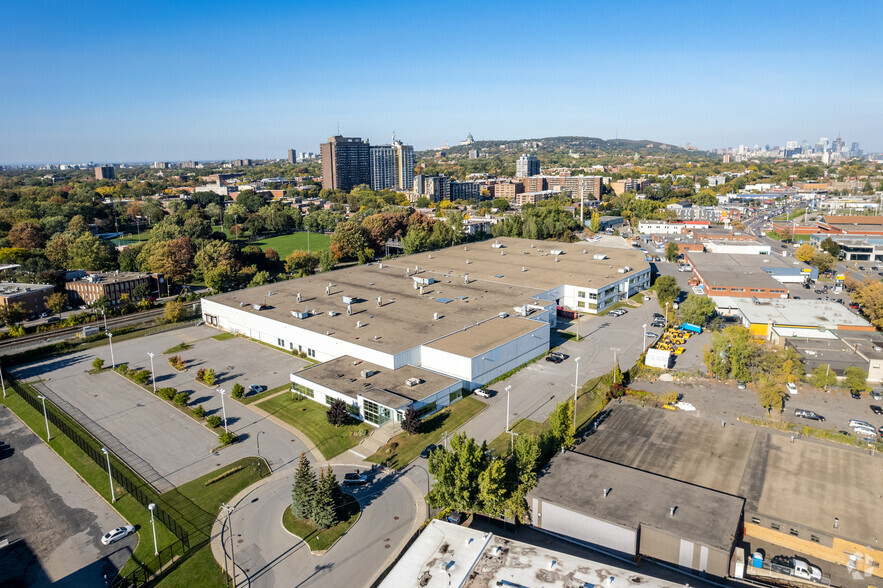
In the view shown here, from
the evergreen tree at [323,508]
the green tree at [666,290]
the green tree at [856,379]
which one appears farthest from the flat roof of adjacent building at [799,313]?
the evergreen tree at [323,508]

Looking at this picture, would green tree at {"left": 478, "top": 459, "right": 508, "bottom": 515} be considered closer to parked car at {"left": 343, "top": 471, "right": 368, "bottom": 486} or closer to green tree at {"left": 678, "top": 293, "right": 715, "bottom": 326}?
parked car at {"left": 343, "top": 471, "right": 368, "bottom": 486}

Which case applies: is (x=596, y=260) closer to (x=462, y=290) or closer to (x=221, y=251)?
(x=462, y=290)

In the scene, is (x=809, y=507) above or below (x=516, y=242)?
below

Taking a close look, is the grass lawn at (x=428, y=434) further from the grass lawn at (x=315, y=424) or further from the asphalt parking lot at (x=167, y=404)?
the asphalt parking lot at (x=167, y=404)

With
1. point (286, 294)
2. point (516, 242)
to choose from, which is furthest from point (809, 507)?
point (516, 242)

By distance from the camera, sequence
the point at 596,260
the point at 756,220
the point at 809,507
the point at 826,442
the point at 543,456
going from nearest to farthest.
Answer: the point at 809,507 < the point at 543,456 < the point at 826,442 < the point at 596,260 < the point at 756,220

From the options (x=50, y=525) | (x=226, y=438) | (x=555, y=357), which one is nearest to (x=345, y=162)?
(x=555, y=357)

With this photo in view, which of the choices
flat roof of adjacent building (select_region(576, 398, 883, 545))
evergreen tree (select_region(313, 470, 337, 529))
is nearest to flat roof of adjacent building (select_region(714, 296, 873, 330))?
flat roof of adjacent building (select_region(576, 398, 883, 545))
